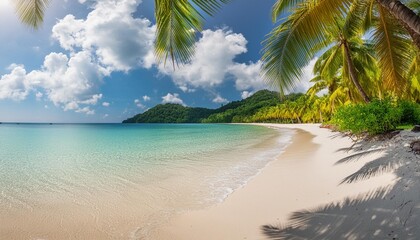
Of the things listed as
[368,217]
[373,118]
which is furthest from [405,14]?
[373,118]

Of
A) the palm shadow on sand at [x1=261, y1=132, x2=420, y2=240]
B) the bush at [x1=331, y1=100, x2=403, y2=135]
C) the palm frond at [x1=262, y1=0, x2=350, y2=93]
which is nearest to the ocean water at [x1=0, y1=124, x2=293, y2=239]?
the palm shadow on sand at [x1=261, y1=132, x2=420, y2=240]

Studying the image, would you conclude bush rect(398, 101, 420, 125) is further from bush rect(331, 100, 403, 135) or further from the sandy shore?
the sandy shore

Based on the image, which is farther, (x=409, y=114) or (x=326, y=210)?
(x=409, y=114)

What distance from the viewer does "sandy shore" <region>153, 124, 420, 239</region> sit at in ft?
11.0

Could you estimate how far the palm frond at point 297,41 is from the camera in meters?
4.15

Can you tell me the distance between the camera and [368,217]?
11.5ft

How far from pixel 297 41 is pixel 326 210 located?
261 centimetres

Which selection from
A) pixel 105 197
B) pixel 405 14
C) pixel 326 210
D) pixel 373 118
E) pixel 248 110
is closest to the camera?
pixel 405 14

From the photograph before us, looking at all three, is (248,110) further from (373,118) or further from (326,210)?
(326,210)

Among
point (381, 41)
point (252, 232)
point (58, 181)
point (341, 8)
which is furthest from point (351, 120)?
point (58, 181)

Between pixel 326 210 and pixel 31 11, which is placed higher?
pixel 31 11

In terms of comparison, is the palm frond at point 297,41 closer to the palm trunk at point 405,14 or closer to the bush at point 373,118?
the palm trunk at point 405,14

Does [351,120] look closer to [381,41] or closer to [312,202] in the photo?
[381,41]

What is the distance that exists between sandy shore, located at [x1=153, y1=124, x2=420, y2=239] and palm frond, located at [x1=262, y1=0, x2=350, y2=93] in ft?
6.37
